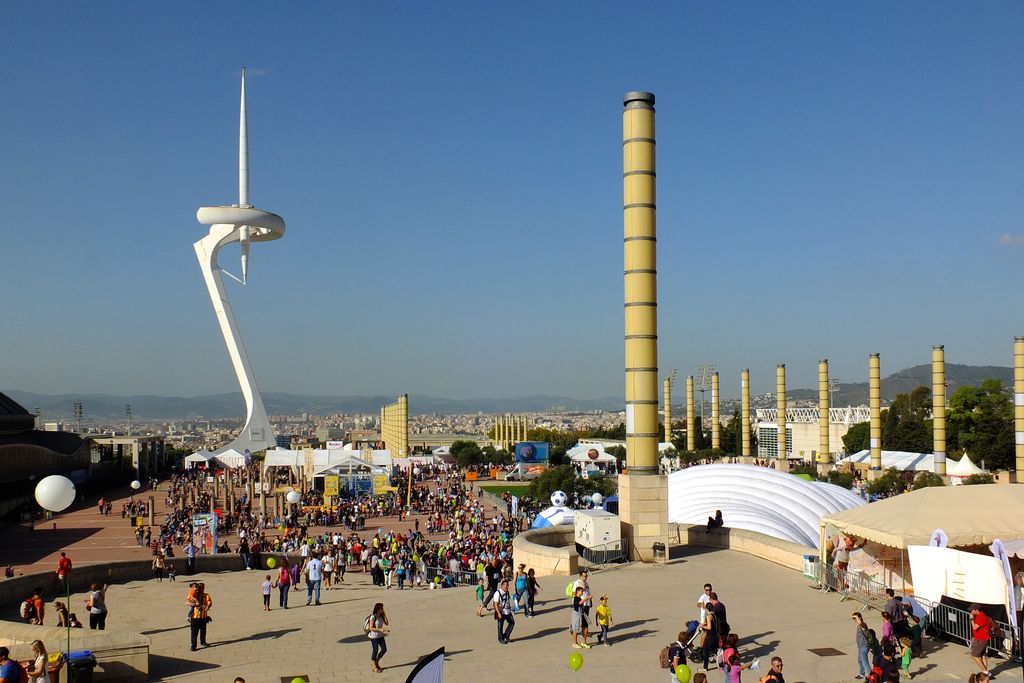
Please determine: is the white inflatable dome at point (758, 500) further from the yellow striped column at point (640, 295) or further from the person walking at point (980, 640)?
the person walking at point (980, 640)

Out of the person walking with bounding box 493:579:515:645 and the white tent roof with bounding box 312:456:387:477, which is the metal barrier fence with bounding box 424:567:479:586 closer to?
the person walking with bounding box 493:579:515:645

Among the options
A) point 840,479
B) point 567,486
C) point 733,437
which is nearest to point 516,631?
point 567,486

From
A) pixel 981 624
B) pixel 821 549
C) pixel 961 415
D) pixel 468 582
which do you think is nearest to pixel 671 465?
pixel 961 415

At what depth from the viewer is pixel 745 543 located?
2089 centimetres

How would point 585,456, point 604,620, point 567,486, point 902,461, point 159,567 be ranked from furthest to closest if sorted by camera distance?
point 585,456
point 902,461
point 567,486
point 159,567
point 604,620

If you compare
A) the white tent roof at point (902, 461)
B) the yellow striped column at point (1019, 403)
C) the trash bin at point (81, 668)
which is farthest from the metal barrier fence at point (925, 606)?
the white tent roof at point (902, 461)

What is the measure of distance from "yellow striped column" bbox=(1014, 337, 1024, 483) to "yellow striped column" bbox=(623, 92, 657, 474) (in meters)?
31.0

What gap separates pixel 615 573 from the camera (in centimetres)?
1919

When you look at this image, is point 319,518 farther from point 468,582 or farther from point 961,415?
point 961,415

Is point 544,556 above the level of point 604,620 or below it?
below

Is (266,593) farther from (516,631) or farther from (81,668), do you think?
(81,668)

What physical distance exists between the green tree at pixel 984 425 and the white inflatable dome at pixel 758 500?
32986mm

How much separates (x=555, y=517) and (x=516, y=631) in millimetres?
12845

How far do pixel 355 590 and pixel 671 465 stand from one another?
163ft
